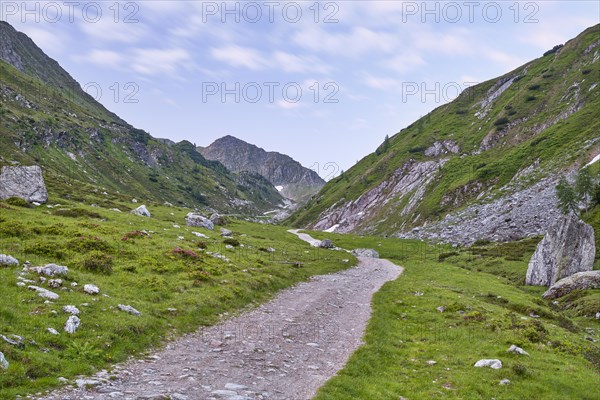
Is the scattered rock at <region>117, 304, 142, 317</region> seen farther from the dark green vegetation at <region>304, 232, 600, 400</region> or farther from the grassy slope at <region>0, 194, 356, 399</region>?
the dark green vegetation at <region>304, 232, 600, 400</region>

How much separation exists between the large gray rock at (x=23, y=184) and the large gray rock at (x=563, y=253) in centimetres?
6727

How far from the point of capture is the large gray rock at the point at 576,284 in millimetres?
39959

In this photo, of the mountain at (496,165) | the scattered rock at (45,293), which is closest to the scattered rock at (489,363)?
the scattered rock at (45,293)

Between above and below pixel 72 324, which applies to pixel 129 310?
below

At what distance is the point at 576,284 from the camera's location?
136ft

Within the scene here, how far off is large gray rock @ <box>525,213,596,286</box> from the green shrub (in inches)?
1929

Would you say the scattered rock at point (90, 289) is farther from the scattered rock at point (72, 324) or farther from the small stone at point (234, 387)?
the small stone at point (234, 387)

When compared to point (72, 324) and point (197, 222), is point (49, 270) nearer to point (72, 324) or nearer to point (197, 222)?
point (72, 324)

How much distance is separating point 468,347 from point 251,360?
12.0 metres

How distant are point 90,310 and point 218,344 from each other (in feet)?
20.0

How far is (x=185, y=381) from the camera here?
1363 cm

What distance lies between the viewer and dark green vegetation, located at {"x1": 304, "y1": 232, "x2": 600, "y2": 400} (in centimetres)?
1530

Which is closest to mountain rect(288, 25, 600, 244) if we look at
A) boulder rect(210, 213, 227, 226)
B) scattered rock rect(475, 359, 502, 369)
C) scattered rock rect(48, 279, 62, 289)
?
boulder rect(210, 213, 227, 226)

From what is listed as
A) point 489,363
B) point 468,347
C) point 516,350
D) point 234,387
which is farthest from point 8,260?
point 516,350
